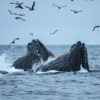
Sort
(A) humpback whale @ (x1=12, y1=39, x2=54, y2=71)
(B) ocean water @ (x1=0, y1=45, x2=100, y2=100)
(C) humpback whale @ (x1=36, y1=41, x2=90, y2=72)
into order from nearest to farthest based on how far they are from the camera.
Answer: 1. (B) ocean water @ (x1=0, y1=45, x2=100, y2=100)
2. (C) humpback whale @ (x1=36, y1=41, x2=90, y2=72)
3. (A) humpback whale @ (x1=12, y1=39, x2=54, y2=71)

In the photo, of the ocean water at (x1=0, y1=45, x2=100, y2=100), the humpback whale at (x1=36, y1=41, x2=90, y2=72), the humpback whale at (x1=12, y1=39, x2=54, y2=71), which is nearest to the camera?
the ocean water at (x1=0, y1=45, x2=100, y2=100)

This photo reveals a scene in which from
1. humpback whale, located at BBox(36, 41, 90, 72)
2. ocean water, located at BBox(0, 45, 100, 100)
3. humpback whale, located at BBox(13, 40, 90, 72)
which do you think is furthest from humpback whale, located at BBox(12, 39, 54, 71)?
humpback whale, located at BBox(36, 41, 90, 72)

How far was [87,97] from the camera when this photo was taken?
18953 millimetres

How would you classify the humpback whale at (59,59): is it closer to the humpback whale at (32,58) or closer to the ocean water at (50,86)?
the humpback whale at (32,58)

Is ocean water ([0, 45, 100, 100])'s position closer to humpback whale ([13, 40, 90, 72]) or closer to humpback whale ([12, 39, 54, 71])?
humpback whale ([13, 40, 90, 72])

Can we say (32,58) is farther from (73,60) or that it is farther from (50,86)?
(50,86)

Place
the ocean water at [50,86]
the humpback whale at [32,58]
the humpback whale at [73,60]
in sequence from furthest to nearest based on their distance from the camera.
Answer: the humpback whale at [32,58] < the humpback whale at [73,60] < the ocean water at [50,86]

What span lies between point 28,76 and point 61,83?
4053 mm

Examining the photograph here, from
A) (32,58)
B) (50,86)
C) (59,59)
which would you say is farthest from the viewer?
(32,58)

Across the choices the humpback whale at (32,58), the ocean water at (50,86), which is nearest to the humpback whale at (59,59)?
the humpback whale at (32,58)

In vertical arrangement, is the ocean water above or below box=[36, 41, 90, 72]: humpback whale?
below

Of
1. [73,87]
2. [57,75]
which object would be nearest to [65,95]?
[73,87]

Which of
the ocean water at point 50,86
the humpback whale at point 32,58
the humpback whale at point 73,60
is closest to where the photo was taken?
the ocean water at point 50,86

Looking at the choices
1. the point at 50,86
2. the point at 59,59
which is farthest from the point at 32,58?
the point at 50,86
